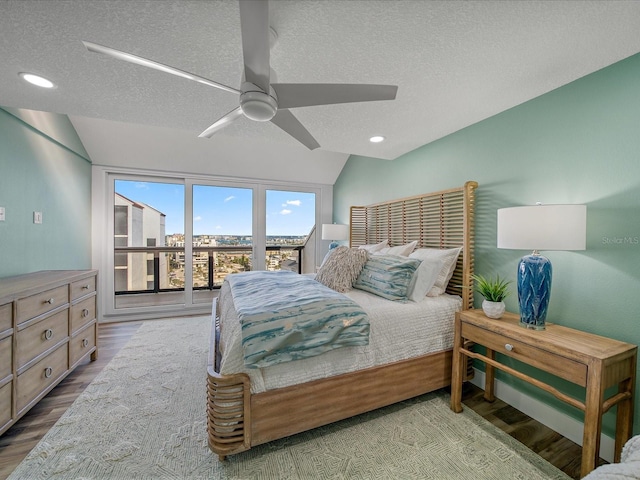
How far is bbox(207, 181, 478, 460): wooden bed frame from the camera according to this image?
1457mm

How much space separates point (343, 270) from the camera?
2545 millimetres

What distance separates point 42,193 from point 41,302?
4.77 ft

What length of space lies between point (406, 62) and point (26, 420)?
3.44 meters

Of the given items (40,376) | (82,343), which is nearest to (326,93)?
(40,376)

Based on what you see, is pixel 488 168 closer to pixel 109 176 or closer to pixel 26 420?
pixel 26 420

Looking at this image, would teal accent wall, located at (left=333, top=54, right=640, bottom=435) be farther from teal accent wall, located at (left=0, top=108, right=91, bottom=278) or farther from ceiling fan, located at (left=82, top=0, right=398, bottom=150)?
teal accent wall, located at (left=0, top=108, right=91, bottom=278)

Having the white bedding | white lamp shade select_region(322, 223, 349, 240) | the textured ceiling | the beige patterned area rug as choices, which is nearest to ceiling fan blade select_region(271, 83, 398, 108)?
the textured ceiling

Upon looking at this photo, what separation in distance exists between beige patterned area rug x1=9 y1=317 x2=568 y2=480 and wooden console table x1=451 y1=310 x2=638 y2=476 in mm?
438

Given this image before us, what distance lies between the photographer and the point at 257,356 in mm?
1444

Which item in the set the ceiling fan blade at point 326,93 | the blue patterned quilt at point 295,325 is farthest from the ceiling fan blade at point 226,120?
the blue patterned quilt at point 295,325

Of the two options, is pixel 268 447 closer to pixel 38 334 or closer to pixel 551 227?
pixel 38 334

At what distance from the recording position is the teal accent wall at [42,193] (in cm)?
228

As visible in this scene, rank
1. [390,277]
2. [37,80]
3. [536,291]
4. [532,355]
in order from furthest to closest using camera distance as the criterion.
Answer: [390,277]
[37,80]
[536,291]
[532,355]

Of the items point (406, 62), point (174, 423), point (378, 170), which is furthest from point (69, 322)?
point (378, 170)
